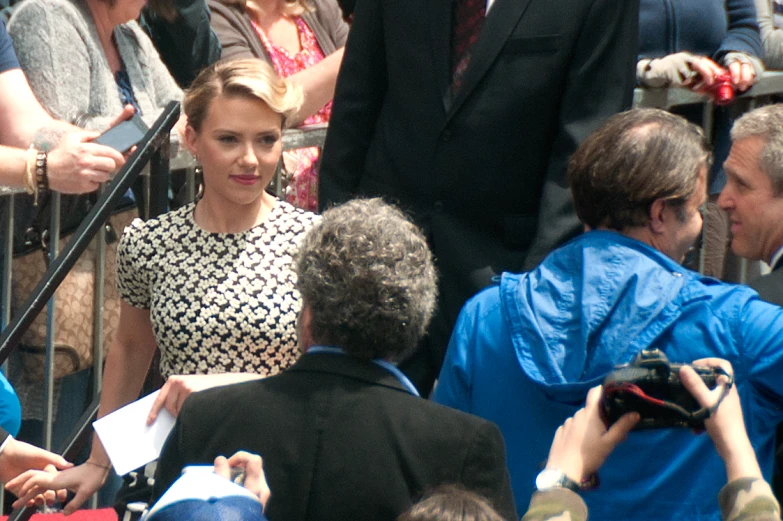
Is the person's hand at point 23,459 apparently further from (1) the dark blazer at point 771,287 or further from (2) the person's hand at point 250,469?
(1) the dark blazer at point 771,287

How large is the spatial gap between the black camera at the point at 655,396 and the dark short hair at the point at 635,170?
65 cm

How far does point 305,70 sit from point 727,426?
2.72 metres

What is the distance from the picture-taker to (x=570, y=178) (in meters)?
2.77

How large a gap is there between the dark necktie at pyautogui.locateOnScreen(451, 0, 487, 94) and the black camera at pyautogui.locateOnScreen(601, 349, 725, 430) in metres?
1.51

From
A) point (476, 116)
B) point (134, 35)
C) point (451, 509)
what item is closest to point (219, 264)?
point (476, 116)

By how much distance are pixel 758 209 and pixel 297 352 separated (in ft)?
3.80

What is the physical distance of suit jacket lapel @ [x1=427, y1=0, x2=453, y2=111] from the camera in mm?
3453

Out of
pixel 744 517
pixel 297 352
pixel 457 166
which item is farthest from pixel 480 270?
pixel 744 517

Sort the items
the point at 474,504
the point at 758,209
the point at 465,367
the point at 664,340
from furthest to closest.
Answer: the point at 758,209 < the point at 465,367 < the point at 664,340 < the point at 474,504

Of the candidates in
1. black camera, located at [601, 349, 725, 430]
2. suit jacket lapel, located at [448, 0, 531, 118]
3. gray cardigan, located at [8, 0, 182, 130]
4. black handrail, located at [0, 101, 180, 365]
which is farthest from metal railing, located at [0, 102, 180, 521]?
black camera, located at [601, 349, 725, 430]

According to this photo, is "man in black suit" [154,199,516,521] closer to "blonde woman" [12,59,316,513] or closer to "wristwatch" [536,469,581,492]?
"wristwatch" [536,469,581,492]

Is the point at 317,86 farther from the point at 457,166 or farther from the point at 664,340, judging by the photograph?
the point at 664,340

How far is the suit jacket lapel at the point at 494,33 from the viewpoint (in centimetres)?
337

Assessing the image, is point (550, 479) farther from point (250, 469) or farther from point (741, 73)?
point (741, 73)
